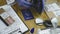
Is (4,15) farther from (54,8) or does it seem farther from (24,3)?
(54,8)

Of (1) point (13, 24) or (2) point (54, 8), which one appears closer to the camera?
(1) point (13, 24)

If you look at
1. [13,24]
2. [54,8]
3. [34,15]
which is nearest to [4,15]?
[13,24]

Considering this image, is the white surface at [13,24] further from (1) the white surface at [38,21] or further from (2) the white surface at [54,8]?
(2) the white surface at [54,8]

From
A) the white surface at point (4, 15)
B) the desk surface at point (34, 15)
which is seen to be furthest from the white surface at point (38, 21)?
the white surface at point (4, 15)

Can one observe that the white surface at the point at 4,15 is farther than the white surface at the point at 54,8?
No

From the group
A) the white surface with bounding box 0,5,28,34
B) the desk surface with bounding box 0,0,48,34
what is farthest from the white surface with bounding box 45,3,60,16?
the white surface with bounding box 0,5,28,34

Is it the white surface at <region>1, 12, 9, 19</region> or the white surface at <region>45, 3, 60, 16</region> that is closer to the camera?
the white surface at <region>1, 12, 9, 19</region>

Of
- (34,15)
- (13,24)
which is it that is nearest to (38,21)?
(34,15)

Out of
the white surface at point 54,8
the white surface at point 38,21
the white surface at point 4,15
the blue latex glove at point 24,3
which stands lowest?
the white surface at point 38,21

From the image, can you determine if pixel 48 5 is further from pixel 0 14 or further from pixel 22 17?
pixel 0 14

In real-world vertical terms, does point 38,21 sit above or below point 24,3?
below

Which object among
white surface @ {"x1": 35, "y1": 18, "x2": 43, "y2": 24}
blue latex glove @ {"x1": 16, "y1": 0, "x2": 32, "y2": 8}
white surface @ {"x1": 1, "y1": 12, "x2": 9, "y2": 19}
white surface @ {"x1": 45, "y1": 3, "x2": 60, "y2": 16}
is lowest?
white surface @ {"x1": 35, "y1": 18, "x2": 43, "y2": 24}

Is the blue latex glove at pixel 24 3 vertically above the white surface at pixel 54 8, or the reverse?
the blue latex glove at pixel 24 3

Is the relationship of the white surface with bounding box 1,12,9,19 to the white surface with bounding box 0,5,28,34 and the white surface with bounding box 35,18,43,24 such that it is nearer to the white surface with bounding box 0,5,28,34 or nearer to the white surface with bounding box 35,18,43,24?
the white surface with bounding box 0,5,28,34
